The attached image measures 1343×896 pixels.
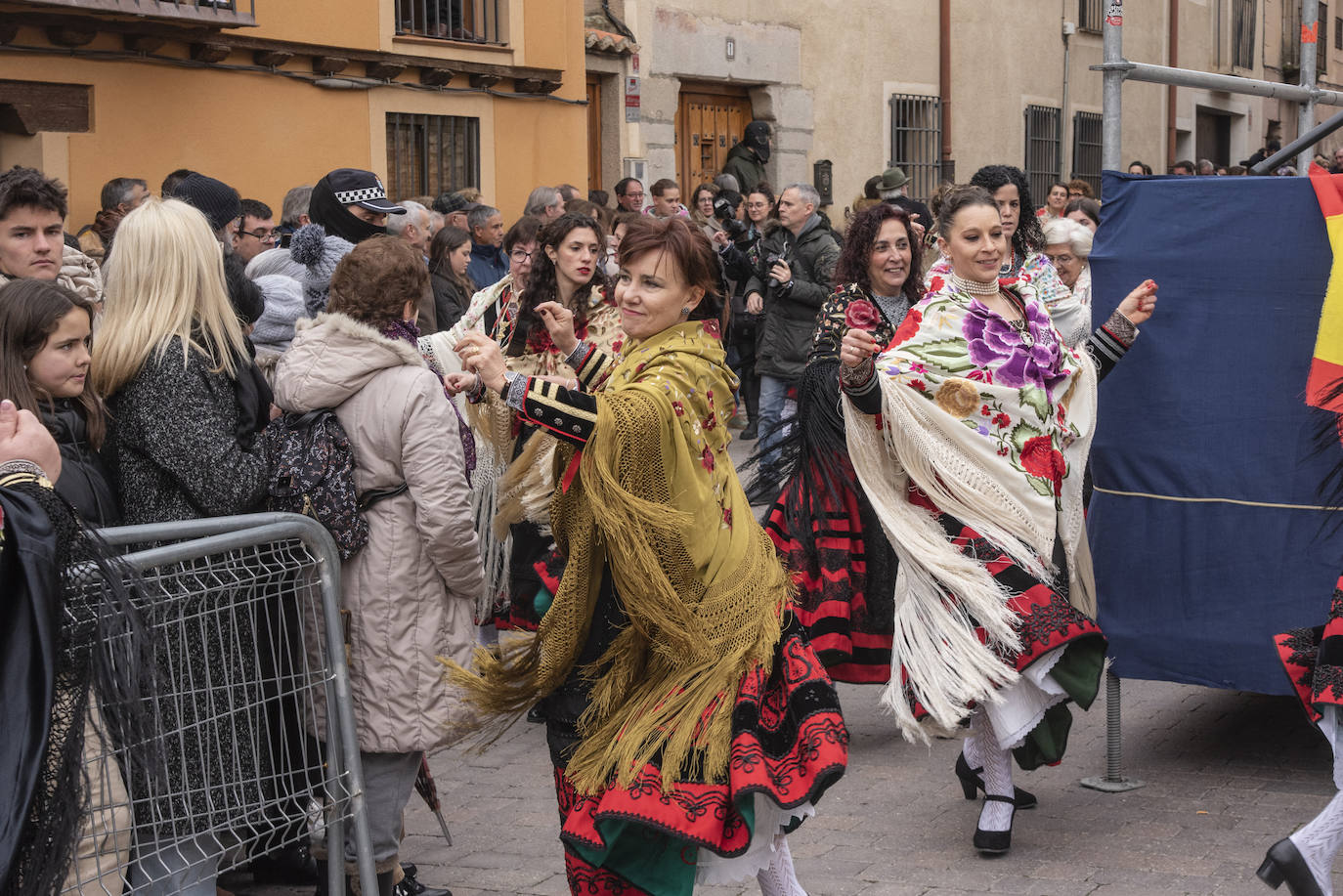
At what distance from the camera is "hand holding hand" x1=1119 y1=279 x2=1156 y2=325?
17.3 ft

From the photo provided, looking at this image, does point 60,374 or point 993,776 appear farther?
point 993,776

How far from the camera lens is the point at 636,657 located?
3740mm

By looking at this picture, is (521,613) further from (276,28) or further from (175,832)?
(276,28)

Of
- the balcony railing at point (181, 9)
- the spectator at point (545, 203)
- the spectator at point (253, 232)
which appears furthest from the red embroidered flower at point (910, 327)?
the balcony railing at point (181, 9)

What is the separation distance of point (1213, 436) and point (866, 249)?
1.37 metres

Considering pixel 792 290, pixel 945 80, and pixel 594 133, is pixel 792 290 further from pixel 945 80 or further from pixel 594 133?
pixel 945 80

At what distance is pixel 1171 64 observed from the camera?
85.3 feet

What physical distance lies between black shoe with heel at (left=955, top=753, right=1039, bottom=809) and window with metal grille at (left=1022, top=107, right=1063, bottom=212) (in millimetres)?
18582

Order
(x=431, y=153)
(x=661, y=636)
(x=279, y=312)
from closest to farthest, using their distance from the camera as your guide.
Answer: (x=661, y=636)
(x=279, y=312)
(x=431, y=153)

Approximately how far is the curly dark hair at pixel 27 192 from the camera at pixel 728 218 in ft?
28.0

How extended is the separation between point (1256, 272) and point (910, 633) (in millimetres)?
1642

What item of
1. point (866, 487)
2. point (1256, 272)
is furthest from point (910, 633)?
point (1256, 272)

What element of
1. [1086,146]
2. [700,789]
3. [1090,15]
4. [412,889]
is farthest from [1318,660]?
[1090,15]

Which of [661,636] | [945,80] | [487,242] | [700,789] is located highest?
[945,80]
